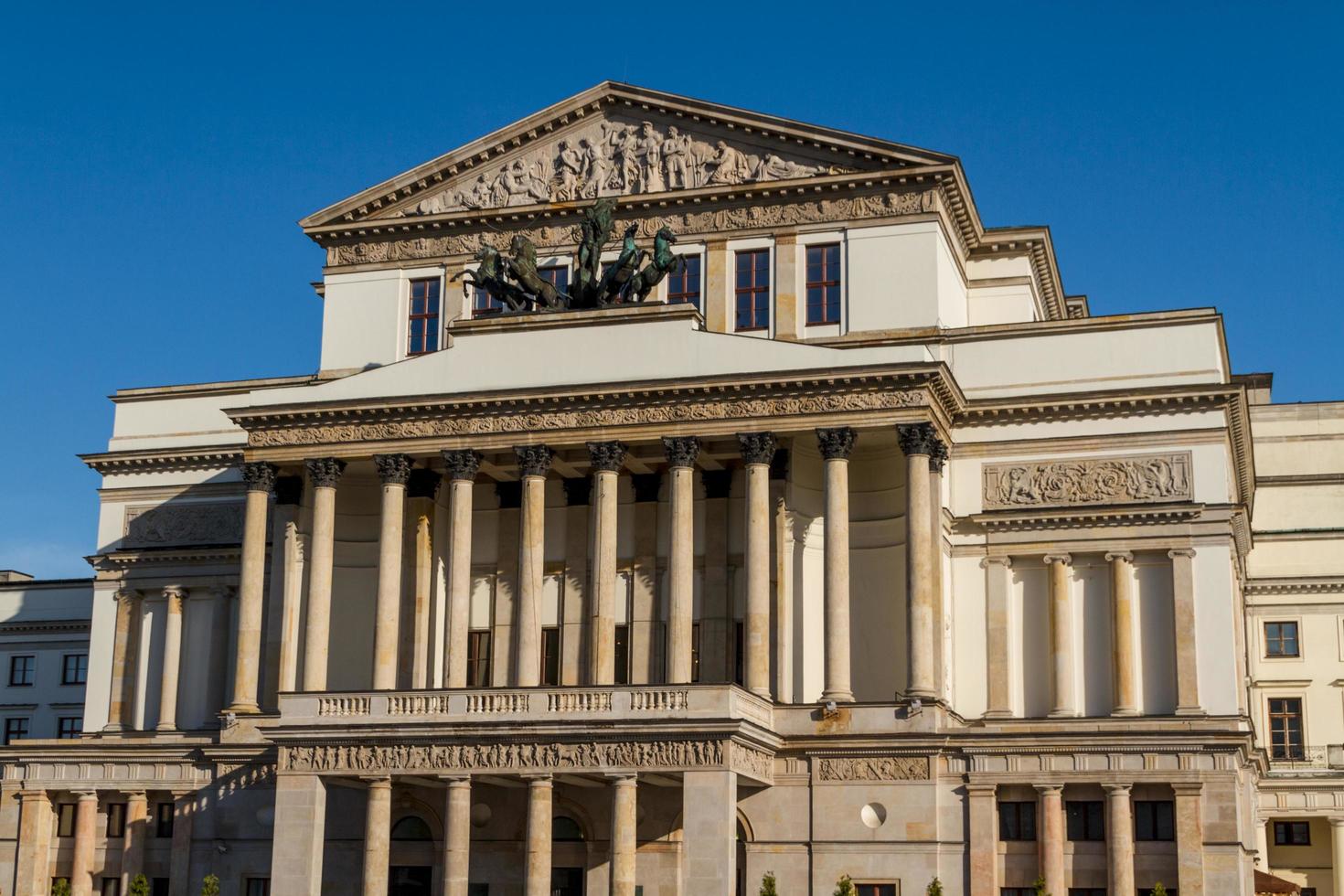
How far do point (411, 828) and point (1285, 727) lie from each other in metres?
33.1

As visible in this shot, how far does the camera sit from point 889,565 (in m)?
53.1

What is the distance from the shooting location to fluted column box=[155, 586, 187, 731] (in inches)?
2355

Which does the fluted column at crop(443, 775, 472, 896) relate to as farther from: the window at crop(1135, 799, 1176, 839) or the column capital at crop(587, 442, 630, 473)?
the window at crop(1135, 799, 1176, 839)

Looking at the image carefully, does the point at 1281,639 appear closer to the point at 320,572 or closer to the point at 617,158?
the point at 617,158

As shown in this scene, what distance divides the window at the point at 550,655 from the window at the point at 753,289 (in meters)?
10.5

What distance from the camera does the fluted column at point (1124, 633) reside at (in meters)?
51.3

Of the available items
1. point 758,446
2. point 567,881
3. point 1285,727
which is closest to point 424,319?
point 758,446

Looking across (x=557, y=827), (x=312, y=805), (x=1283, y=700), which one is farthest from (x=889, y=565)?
(x=1283, y=700)

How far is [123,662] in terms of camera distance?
61.6 m

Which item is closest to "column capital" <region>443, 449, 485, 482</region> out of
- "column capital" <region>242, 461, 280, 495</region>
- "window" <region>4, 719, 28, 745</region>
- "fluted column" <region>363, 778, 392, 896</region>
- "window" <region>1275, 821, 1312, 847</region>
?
"column capital" <region>242, 461, 280, 495</region>

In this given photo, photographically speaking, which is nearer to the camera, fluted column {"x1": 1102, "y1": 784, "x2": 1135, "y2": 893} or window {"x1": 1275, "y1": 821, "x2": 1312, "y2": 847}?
fluted column {"x1": 1102, "y1": 784, "x2": 1135, "y2": 893}

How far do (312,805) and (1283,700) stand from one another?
37023 millimetres

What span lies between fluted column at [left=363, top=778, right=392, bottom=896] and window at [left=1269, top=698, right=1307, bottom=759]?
34.7 metres

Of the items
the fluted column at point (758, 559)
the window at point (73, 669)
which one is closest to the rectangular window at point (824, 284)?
the fluted column at point (758, 559)
